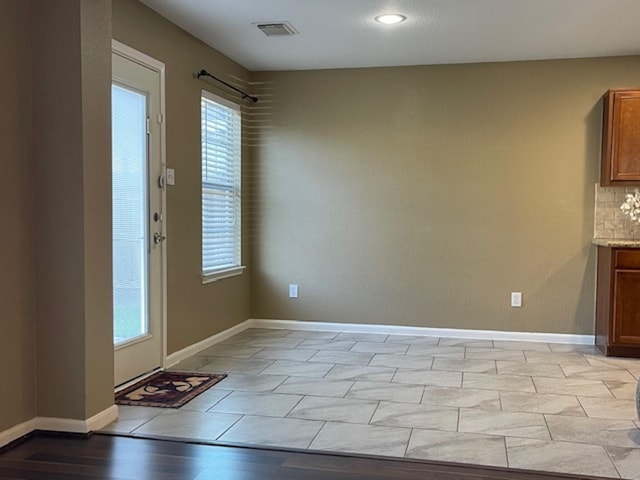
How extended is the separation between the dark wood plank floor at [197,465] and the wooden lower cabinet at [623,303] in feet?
7.88

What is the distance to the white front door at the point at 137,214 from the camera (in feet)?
11.9

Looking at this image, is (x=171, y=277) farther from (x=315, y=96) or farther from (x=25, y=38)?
(x=315, y=96)

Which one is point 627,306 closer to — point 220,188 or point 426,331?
point 426,331

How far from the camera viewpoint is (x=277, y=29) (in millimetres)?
4301

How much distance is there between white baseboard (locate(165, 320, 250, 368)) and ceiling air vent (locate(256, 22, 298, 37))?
7.77 ft

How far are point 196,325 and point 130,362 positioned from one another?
3.08 ft

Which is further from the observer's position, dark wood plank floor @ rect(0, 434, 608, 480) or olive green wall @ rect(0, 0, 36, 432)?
olive green wall @ rect(0, 0, 36, 432)

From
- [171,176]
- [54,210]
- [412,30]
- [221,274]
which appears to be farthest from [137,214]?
[412,30]

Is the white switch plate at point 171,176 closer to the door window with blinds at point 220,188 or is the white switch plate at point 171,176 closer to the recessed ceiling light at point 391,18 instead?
the door window with blinds at point 220,188

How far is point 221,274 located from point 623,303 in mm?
3108

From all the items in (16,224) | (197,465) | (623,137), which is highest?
(623,137)

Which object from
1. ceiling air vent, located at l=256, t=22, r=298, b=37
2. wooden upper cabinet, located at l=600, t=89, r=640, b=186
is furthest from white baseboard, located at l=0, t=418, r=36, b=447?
wooden upper cabinet, located at l=600, t=89, r=640, b=186

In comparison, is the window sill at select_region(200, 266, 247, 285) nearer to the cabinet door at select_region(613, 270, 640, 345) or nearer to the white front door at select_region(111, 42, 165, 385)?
the white front door at select_region(111, 42, 165, 385)

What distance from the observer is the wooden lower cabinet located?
4.48m
